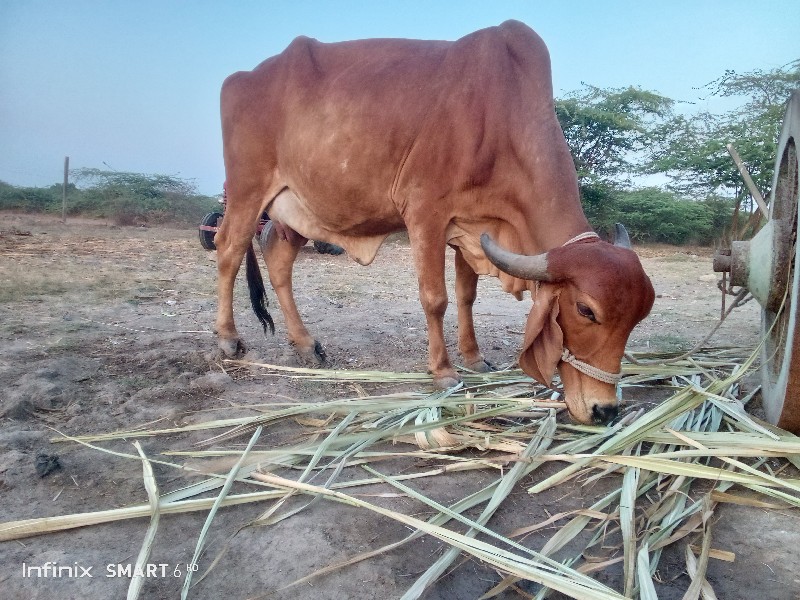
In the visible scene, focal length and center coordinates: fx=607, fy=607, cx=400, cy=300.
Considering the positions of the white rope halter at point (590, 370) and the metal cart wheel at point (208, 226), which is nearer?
the white rope halter at point (590, 370)

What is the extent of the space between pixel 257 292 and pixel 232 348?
515mm

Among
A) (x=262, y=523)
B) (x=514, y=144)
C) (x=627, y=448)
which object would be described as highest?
(x=514, y=144)

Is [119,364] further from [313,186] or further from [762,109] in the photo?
[762,109]

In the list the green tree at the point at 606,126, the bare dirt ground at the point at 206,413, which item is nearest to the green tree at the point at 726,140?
the green tree at the point at 606,126

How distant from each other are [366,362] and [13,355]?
2.15m

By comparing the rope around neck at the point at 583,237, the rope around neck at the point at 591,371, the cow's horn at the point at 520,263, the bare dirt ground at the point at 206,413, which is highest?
the rope around neck at the point at 583,237

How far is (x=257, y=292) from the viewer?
4.42 m

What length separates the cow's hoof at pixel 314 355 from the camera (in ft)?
13.2

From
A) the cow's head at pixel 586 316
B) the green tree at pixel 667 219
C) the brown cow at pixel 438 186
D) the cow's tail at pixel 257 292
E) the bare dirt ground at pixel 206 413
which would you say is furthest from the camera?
the green tree at pixel 667 219

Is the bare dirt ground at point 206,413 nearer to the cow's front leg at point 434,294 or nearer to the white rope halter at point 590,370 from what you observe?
the cow's front leg at point 434,294

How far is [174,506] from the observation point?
1.98 metres

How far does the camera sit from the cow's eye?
2.45 meters

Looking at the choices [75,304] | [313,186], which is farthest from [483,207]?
[75,304]

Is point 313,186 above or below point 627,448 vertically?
above
